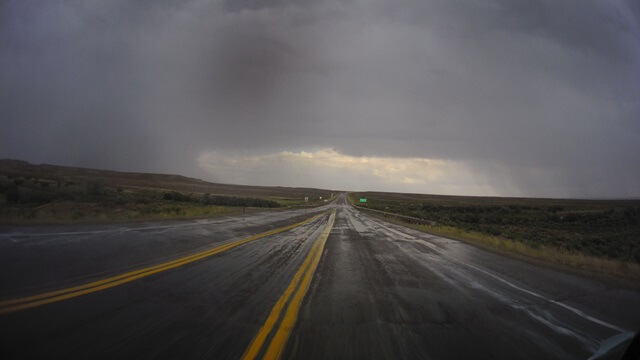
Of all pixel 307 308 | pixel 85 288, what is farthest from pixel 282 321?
pixel 85 288

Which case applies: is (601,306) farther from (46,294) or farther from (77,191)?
(77,191)

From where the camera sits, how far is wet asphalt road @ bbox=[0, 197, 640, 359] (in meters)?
3.47

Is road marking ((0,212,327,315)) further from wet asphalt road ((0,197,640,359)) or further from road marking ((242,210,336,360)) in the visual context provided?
road marking ((242,210,336,360))

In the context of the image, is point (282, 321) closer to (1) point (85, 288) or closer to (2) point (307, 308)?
(2) point (307, 308)

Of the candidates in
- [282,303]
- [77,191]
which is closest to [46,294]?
[282,303]

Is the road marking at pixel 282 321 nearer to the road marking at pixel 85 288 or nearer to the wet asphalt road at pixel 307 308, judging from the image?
the wet asphalt road at pixel 307 308

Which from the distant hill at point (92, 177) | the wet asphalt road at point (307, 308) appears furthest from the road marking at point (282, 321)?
the distant hill at point (92, 177)

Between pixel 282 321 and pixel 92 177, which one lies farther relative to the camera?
pixel 92 177

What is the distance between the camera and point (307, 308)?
4766mm

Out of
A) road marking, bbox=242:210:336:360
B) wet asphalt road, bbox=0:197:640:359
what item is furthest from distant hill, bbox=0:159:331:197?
road marking, bbox=242:210:336:360

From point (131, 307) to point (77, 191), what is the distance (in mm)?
28708

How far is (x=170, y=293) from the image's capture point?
514 centimetres

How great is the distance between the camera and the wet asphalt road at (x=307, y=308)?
347 cm

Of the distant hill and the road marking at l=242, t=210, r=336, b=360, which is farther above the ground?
the distant hill
